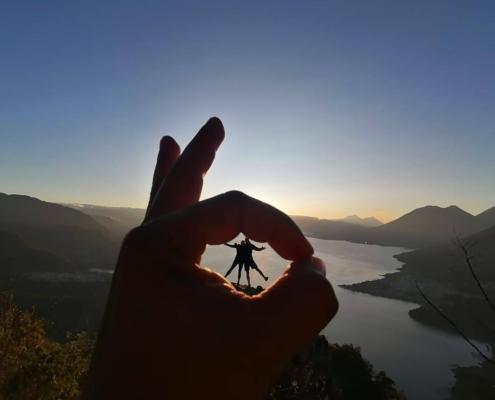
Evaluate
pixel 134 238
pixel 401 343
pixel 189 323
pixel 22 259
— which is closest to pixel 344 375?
pixel 401 343

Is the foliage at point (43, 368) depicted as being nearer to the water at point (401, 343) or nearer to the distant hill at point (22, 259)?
the water at point (401, 343)

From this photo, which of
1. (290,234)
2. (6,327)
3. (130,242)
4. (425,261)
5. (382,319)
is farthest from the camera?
(425,261)

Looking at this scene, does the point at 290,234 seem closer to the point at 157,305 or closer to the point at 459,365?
the point at 157,305

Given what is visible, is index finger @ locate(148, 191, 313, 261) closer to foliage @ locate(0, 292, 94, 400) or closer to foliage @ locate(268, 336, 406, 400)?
foliage @ locate(0, 292, 94, 400)

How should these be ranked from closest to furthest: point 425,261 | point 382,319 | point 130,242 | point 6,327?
point 130,242 → point 6,327 → point 382,319 → point 425,261

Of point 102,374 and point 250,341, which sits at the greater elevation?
point 250,341

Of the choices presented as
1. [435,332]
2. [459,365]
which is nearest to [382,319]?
[435,332]
